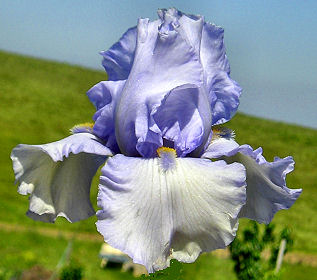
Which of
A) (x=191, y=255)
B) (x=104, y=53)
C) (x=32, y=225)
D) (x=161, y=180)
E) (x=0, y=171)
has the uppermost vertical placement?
(x=104, y=53)

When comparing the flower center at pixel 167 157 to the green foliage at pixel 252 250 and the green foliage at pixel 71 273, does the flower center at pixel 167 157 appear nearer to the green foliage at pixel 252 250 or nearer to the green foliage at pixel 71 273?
the green foliage at pixel 252 250

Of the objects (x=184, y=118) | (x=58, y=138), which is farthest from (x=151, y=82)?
(x=58, y=138)

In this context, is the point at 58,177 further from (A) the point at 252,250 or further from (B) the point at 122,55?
(A) the point at 252,250

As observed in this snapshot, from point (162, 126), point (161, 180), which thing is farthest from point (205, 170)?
point (162, 126)

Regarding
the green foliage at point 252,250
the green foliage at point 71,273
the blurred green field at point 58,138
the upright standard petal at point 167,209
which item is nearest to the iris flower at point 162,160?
the upright standard petal at point 167,209

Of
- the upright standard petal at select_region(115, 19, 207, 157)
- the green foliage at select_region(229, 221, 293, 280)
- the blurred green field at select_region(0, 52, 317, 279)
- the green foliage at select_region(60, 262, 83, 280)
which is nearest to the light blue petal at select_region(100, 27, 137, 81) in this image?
the upright standard petal at select_region(115, 19, 207, 157)

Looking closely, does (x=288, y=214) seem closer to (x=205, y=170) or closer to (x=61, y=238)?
(x=61, y=238)

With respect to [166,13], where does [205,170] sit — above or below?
below

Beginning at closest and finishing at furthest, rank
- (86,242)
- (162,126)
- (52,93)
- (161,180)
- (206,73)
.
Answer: (161,180) < (162,126) < (206,73) < (86,242) < (52,93)
